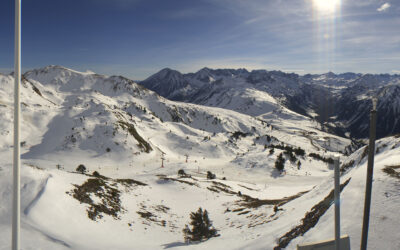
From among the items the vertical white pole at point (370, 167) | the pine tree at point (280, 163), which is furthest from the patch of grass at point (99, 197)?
the pine tree at point (280, 163)

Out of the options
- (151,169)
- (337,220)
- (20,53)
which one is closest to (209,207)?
(337,220)

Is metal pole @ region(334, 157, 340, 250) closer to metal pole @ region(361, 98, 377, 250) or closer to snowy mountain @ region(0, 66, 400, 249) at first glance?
snowy mountain @ region(0, 66, 400, 249)

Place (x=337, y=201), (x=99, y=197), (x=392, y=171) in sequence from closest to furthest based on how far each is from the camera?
(x=337, y=201), (x=392, y=171), (x=99, y=197)

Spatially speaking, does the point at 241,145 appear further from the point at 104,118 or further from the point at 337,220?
the point at 337,220

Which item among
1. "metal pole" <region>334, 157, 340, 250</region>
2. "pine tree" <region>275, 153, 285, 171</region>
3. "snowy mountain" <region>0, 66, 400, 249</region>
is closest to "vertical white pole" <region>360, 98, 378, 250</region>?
"snowy mountain" <region>0, 66, 400, 249</region>

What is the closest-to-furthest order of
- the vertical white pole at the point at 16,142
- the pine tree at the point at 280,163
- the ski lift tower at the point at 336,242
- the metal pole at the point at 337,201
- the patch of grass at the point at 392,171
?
the vertical white pole at the point at 16,142 < the metal pole at the point at 337,201 < the ski lift tower at the point at 336,242 < the patch of grass at the point at 392,171 < the pine tree at the point at 280,163

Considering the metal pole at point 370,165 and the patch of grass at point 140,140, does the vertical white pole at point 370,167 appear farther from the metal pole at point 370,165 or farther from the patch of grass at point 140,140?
the patch of grass at point 140,140

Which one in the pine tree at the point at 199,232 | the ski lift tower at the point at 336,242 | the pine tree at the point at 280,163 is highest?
the ski lift tower at the point at 336,242

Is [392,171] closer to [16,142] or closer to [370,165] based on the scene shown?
[370,165]

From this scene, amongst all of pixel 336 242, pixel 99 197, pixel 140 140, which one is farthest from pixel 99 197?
pixel 140 140

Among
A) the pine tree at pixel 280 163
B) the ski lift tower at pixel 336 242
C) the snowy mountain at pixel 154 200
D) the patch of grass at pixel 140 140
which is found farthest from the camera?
the patch of grass at pixel 140 140

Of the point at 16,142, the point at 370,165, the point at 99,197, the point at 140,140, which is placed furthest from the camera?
the point at 140,140
